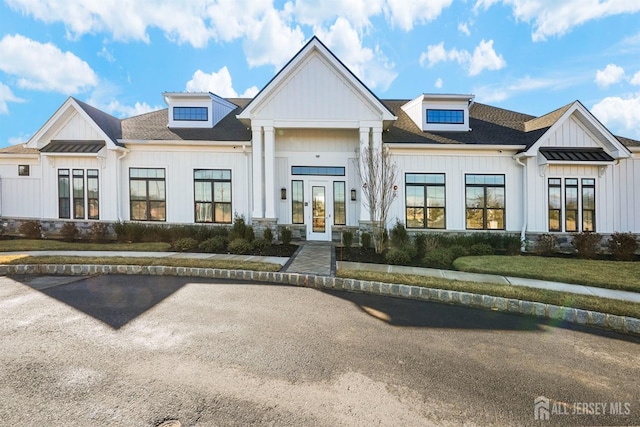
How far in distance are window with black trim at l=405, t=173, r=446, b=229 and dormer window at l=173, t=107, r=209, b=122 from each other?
32.3 ft

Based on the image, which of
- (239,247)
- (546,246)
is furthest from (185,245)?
(546,246)

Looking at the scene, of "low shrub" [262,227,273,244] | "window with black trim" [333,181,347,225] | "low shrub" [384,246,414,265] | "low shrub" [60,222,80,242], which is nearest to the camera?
"low shrub" [384,246,414,265]

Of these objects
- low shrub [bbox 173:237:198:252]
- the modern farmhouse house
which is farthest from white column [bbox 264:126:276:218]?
low shrub [bbox 173:237:198:252]

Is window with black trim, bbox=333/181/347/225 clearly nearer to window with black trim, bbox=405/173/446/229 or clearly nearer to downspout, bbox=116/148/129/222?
window with black trim, bbox=405/173/446/229

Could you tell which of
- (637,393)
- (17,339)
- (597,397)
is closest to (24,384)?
(17,339)

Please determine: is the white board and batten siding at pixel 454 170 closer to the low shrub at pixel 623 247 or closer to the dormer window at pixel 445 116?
the dormer window at pixel 445 116

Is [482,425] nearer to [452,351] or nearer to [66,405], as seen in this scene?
[452,351]

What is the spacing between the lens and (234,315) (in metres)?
5.76

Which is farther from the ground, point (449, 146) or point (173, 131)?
point (173, 131)

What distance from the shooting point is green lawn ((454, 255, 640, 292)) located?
25.7ft

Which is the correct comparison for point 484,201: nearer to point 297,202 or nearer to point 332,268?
point 297,202

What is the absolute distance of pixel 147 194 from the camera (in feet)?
47.1

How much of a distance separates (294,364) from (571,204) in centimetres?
1382

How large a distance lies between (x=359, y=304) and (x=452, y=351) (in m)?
2.30
